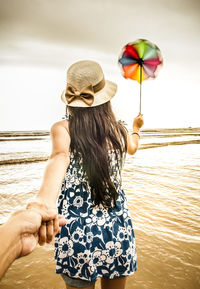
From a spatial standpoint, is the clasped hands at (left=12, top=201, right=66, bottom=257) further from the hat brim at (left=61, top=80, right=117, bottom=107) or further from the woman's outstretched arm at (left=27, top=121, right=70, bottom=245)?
the hat brim at (left=61, top=80, right=117, bottom=107)

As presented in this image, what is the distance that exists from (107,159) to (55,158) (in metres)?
0.41

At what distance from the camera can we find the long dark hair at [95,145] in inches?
57.4

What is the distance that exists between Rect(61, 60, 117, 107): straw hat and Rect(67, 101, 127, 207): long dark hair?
8 centimetres

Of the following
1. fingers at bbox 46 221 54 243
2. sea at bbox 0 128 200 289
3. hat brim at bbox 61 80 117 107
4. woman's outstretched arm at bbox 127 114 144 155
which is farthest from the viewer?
sea at bbox 0 128 200 289

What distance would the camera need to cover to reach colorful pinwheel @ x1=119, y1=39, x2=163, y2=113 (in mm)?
2678

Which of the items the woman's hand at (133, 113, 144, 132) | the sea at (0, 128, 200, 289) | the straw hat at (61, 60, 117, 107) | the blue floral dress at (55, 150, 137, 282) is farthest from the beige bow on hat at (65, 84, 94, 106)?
the sea at (0, 128, 200, 289)

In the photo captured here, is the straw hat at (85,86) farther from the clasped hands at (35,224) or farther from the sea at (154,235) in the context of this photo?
the sea at (154,235)

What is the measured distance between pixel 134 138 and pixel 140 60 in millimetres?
1306

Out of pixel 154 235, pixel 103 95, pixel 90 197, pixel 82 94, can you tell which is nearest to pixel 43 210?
pixel 90 197

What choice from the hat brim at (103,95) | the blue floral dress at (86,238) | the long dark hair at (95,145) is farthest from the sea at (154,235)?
the hat brim at (103,95)

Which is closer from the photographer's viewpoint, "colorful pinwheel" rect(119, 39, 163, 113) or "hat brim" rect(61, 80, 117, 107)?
"hat brim" rect(61, 80, 117, 107)

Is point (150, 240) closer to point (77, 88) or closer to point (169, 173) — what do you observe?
point (77, 88)

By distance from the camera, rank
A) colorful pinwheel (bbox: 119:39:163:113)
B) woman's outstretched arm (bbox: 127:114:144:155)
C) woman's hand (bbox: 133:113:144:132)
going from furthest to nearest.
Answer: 1. colorful pinwheel (bbox: 119:39:163:113)
2. woman's hand (bbox: 133:113:144:132)
3. woman's outstretched arm (bbox: 127:114:144:155)

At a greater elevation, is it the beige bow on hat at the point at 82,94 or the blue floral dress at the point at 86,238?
the beige bow on hat at the point at 82,94
